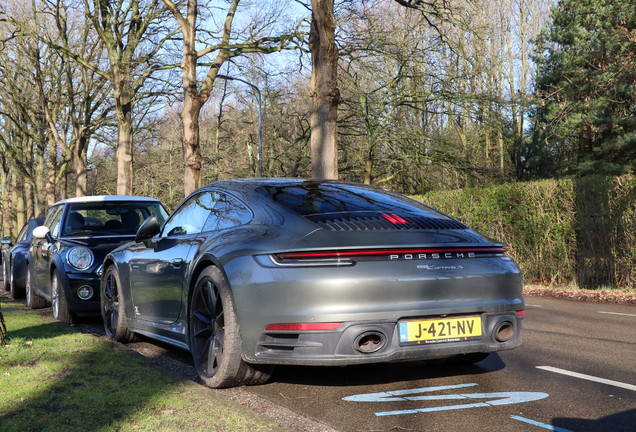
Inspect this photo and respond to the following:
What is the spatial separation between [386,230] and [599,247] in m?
10.0

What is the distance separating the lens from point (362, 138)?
26.2 meters

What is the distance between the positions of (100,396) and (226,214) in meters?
1.63

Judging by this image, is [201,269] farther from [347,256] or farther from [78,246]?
[78,246]

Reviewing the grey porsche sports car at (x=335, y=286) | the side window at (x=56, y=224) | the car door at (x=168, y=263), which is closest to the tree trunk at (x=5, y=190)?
the side window at (x=56, y=224)

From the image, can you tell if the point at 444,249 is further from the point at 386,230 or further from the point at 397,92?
the point at 397,92

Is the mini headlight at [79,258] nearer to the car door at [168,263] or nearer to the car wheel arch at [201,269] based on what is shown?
the car door at [168,263]

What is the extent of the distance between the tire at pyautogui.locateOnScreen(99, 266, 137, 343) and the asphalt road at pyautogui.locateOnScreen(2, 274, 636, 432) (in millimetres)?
360

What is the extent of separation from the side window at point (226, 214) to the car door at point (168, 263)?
0.36ft

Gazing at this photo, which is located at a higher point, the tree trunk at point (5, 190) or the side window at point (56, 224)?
the tree trunk at point (5, 190)

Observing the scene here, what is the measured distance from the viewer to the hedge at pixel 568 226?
12.1 meters

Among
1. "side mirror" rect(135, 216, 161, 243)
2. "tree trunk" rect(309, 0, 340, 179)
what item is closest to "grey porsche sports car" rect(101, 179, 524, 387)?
"side mirror" rect(135, 216, 161, 243)

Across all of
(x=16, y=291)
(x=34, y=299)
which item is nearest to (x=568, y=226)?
(x=34, y=299)

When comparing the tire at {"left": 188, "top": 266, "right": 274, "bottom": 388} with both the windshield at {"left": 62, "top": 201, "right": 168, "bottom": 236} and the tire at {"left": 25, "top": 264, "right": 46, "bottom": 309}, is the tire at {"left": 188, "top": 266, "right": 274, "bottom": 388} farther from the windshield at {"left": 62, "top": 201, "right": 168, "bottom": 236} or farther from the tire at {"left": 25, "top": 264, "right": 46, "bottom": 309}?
the tire at {"left": 25, "top": 264, "right": 46, "bottom": 309}

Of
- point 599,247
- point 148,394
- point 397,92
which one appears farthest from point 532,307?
point 397,92
